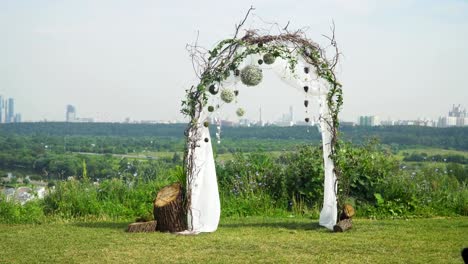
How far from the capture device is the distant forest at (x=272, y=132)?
23.0m

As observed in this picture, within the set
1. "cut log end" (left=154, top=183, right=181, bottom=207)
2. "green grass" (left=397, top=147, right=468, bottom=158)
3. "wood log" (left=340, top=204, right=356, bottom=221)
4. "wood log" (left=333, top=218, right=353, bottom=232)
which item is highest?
"green grass" (left=397, top=147, right=468, bottom=158)

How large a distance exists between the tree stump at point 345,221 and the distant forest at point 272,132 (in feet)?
3.79

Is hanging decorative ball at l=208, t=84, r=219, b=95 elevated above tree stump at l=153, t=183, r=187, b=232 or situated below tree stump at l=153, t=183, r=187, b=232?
above

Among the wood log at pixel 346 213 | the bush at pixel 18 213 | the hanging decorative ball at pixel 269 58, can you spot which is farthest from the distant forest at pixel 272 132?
the bush at pixel 18 213

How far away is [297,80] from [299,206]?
3.01 metres

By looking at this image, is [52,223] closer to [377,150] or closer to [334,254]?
[334,254]

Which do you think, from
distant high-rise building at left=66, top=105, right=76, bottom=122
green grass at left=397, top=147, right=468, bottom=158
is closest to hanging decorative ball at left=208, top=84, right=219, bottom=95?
green grass at left=397, top=147, right=468, bottom=158

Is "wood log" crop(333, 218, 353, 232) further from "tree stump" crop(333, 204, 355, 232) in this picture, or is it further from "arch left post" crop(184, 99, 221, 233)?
"arch left post" crop(184, 99, 221, 233)

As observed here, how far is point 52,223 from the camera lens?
952cm

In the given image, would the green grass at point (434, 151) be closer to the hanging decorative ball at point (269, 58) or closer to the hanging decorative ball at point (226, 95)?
the hanging decorative ball at point (269, 58)

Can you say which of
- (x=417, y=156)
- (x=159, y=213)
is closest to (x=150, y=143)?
(x=417, y=156)

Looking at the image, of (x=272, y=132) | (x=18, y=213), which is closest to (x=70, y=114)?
(x=272, y=132)

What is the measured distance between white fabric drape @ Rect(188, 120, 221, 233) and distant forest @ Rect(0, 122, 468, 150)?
210 cm

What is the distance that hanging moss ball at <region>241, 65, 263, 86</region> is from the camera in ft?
28.6
